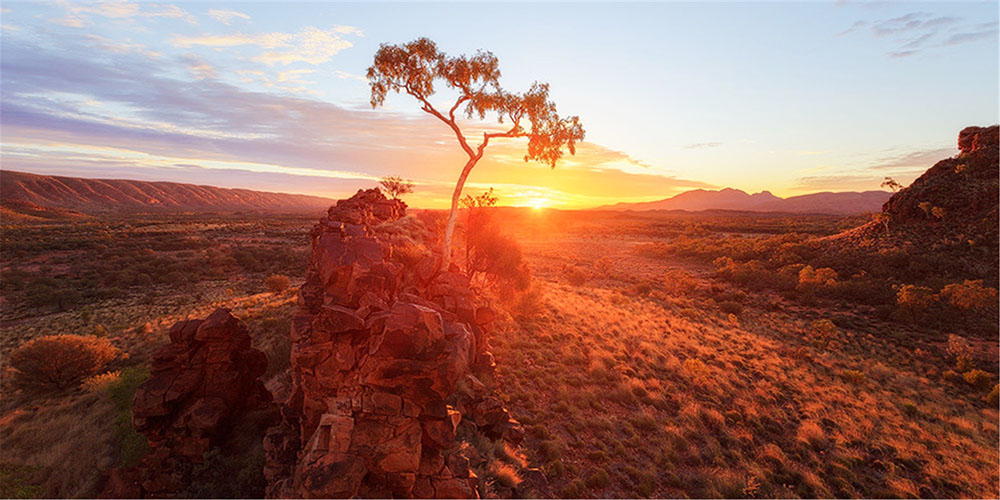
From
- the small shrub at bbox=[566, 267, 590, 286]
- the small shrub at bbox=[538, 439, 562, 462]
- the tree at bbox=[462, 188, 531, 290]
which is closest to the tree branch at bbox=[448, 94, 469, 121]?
the tree at bbox=[462, 188, 531, 290]

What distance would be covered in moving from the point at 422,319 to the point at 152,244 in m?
74.5

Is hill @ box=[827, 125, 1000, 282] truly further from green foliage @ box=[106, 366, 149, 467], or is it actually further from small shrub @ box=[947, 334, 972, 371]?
green foliage @ box=[106, 366, 149, 467]

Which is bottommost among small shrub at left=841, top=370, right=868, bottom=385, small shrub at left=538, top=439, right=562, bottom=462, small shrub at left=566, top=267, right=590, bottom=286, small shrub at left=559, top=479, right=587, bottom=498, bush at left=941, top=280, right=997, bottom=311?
small shrub at left=841, top=370, right=868, bottom=385

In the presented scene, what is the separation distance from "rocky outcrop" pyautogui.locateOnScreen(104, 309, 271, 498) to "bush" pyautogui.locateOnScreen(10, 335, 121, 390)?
10569 mm

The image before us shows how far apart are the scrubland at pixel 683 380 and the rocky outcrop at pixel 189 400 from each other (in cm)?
198

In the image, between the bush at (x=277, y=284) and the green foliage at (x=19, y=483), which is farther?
the bush at (x=277, y=284)

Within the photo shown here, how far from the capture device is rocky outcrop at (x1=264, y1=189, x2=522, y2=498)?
285 inches

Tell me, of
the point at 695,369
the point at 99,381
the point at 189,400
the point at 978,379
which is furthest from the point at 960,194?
the point at 99,381

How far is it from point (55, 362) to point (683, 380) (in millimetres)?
29738

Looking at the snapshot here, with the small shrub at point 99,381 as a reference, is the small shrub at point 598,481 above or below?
below

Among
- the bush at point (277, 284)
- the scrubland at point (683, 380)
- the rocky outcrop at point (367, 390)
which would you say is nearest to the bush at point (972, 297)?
the scrubland at point (683, 380)

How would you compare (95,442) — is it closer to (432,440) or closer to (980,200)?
(432,440)

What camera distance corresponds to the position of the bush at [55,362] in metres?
16.2

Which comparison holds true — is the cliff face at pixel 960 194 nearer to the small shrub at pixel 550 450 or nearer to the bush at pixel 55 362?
the small shrub at pixel 550 450
